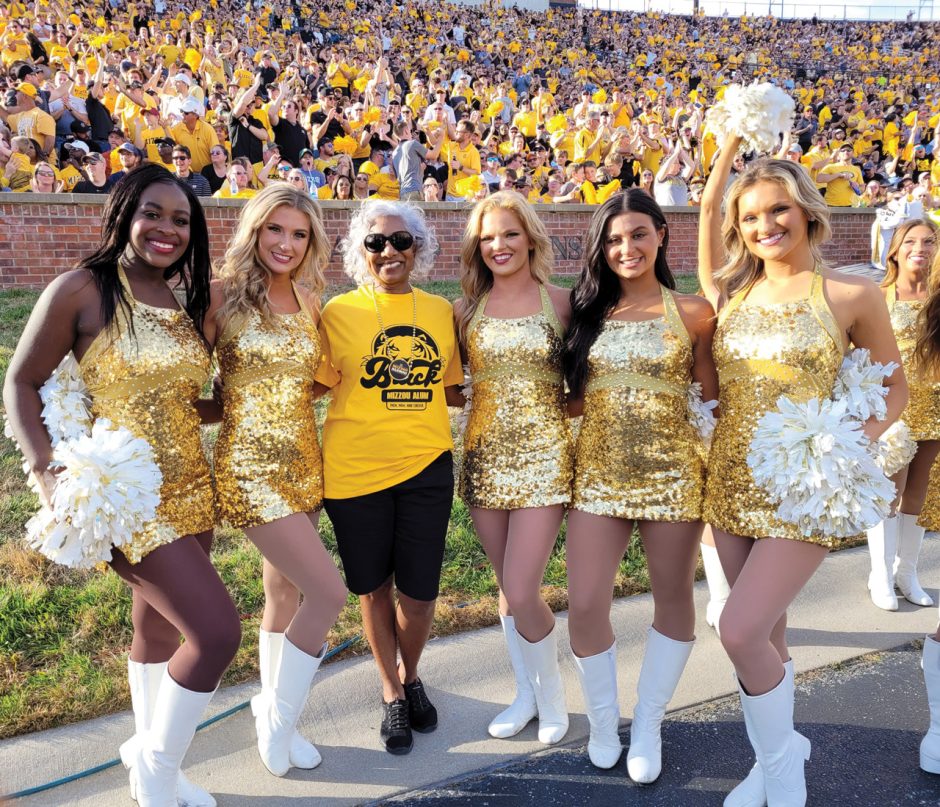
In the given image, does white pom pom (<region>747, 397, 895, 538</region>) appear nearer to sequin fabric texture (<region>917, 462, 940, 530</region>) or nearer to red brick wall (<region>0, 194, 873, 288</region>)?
sequin fabric texture (<region>917, 462, 940, 530</region>)

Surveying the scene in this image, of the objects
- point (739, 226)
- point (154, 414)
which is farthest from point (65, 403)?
point (739, 226)

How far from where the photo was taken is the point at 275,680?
2.93m

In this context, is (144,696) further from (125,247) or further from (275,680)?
(125,247)

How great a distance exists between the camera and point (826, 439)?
8.05 feet

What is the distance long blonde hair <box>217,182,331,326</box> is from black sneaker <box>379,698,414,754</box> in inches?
61.2

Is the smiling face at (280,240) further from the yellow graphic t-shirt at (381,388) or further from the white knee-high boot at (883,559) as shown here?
the white knee-high boot at (883,559)

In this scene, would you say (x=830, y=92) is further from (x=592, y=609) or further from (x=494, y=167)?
(x=592, y=609)

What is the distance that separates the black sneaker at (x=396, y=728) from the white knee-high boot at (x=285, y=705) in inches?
14.2

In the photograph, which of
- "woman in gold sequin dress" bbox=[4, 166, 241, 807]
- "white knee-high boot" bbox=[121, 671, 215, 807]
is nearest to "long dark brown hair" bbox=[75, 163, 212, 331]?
"woman in gold sequin dress" bbox=[4, 166, 241, 807]

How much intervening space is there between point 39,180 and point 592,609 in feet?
25.1

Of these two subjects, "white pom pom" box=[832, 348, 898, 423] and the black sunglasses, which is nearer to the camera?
"white pom pom" box=[832, 348, 898, 423]

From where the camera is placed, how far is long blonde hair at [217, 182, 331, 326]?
2.91m

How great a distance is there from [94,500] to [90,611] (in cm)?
168

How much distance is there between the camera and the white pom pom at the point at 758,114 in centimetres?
290
